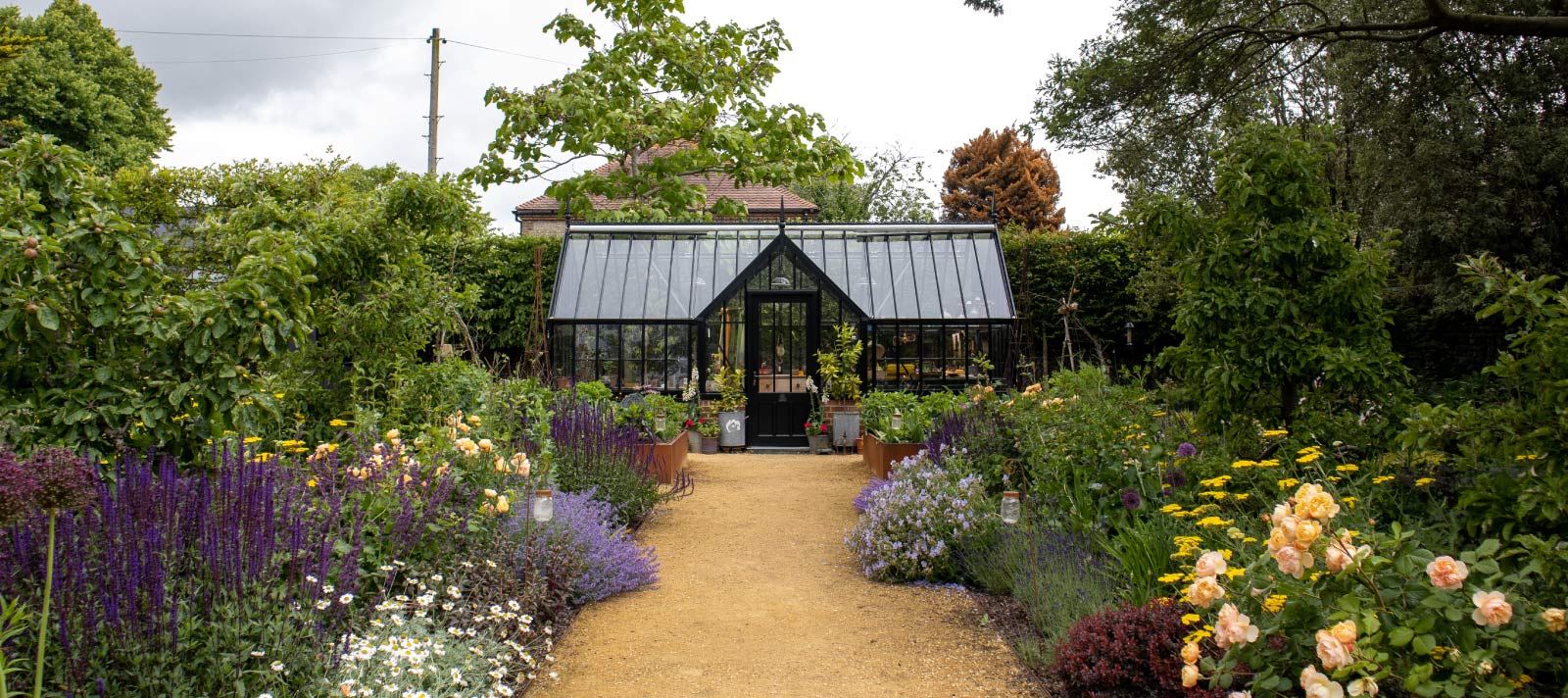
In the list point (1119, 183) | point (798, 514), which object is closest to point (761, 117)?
point (1119, 183)

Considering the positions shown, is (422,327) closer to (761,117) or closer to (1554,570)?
(1554,570)

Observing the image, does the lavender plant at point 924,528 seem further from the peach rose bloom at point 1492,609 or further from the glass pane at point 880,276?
the glass pane at point 880,276

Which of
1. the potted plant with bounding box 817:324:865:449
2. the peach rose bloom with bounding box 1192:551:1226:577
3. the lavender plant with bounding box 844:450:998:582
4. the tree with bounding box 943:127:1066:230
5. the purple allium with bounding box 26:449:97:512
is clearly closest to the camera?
the purple allium with bounding box 26:449:97:512

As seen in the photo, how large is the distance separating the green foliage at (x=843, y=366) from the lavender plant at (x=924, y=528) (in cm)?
556

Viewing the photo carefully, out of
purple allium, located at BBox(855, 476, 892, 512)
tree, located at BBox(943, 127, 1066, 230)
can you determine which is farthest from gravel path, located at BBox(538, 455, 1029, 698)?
tree, located at BBox(943, 127, 1066, 230)

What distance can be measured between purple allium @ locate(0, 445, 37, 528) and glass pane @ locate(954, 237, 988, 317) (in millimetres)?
10413

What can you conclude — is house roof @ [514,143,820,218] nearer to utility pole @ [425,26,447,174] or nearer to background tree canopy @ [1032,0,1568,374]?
utility pole @ [425,26,447,174]

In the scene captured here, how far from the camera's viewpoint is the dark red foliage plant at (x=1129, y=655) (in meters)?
3.02

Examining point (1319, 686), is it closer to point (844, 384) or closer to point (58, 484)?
point (58, 484)

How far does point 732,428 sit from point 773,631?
7208 millimetres

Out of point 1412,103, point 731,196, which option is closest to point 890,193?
point 731,196

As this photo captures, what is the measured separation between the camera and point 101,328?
3256 mm

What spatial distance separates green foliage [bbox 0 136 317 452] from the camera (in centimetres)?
302

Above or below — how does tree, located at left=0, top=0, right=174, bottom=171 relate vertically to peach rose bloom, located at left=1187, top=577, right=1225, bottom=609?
above
